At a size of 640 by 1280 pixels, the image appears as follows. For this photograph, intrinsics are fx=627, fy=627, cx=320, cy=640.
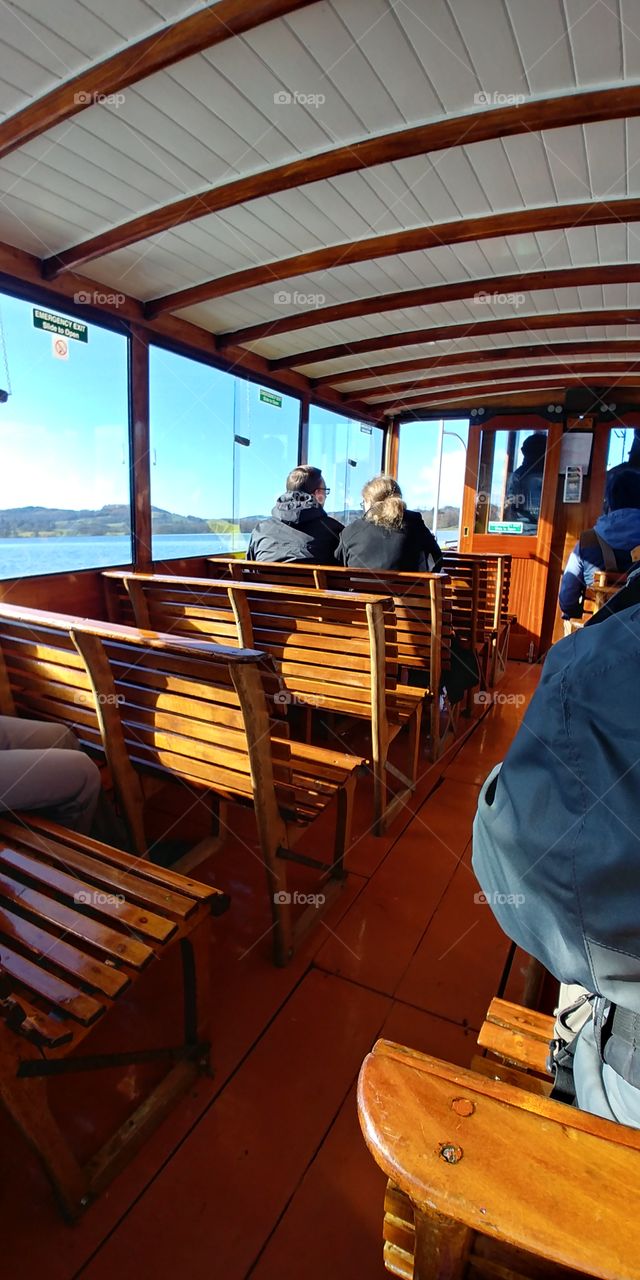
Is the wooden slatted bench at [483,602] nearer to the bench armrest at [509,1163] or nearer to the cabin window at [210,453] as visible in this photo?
the cabin window at [210,453]

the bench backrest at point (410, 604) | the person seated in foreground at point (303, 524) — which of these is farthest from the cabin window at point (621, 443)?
the bench backrest at point (410, 604)

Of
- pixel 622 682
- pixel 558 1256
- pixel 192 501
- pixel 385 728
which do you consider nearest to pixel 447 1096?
pixel 558 1256

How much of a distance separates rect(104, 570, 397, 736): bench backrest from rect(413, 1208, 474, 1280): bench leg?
5.23ft

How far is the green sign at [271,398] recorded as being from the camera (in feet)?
16.5

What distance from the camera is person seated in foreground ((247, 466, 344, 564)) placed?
376 centimetres

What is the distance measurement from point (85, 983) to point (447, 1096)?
862 millimetres

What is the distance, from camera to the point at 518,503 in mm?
6207

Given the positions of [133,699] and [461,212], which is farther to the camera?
[461,212]

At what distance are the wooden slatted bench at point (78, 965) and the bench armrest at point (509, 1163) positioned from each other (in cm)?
74

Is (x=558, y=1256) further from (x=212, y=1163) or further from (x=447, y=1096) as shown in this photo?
(x=212, y=1163)

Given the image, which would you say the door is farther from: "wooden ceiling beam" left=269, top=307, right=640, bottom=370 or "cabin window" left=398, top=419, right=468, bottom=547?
"wooden ceiling beam" left=269, top=307, right=640, bottom=370

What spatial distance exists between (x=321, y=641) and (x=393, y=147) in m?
1.70

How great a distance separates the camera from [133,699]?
6.20 feet

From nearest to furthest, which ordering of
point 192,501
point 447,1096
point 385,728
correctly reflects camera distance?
point 447,1096 < point 385,728 < point 192,501
